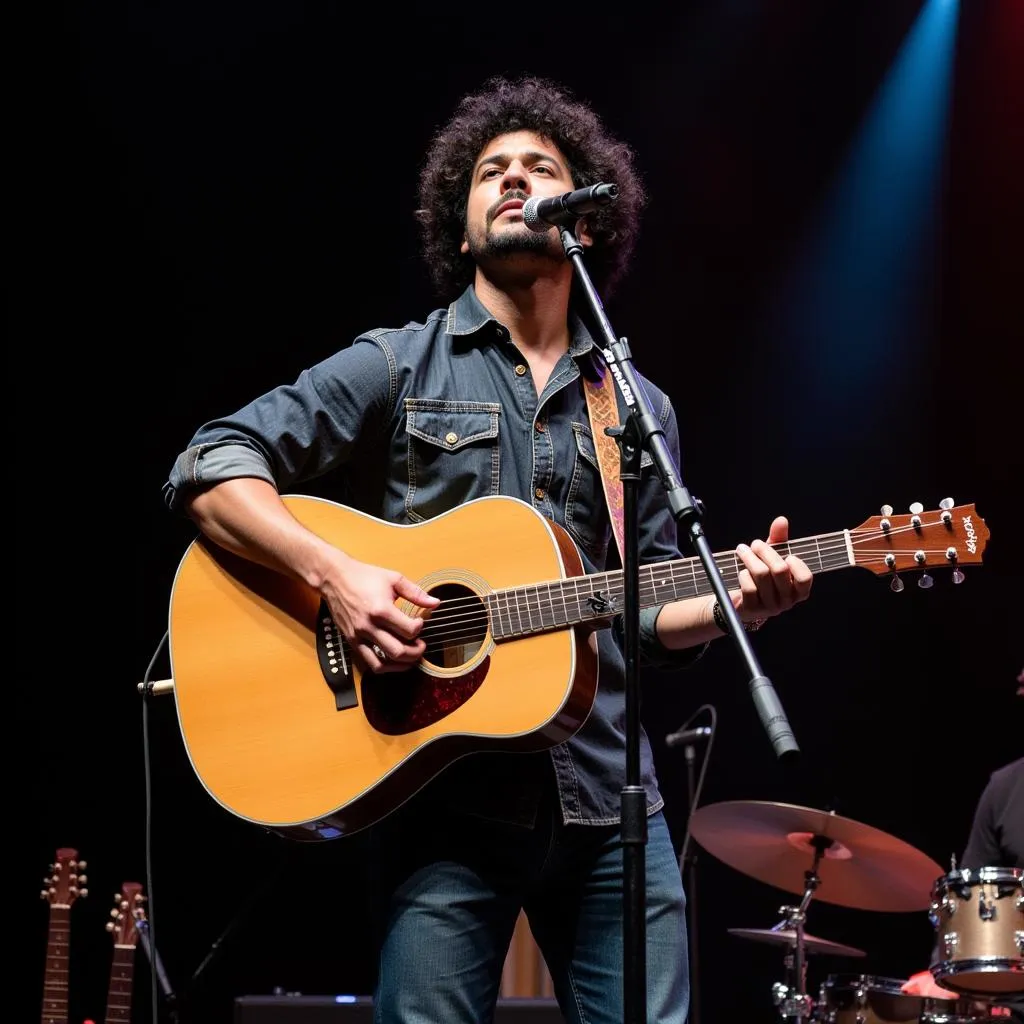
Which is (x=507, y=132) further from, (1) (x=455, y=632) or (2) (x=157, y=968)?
(2) (x=157, y=968)

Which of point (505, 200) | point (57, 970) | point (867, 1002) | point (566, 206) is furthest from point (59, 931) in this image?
point (566, 206)

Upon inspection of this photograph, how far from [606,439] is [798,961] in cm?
361

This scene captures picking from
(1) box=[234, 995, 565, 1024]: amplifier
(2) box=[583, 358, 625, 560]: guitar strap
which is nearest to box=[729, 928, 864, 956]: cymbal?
(1) box=[234, 995, 565, 1024]: amplifier

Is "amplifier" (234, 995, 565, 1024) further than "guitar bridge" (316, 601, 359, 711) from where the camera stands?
Yes

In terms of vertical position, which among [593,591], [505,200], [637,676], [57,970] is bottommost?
[57,970]

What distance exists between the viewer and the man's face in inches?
117

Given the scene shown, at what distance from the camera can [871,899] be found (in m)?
5.97

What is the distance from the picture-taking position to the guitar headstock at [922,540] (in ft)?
8.39

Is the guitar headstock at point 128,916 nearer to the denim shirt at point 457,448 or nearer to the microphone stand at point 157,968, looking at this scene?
the microphone stand at point 157,968

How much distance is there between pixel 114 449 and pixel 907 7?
454 centimetres

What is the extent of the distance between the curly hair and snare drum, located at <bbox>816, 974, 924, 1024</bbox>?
3.46 meters

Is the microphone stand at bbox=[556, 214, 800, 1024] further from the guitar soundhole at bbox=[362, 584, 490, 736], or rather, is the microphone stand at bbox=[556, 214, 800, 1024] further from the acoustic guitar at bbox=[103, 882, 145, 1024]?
the acoustic guitar at bbox=[103, 882, 145, 1024]

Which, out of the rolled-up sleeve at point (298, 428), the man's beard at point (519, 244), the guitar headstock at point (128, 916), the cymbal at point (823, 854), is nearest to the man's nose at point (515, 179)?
the man's beard at point (519, 244)

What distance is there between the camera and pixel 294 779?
2.53 meters
